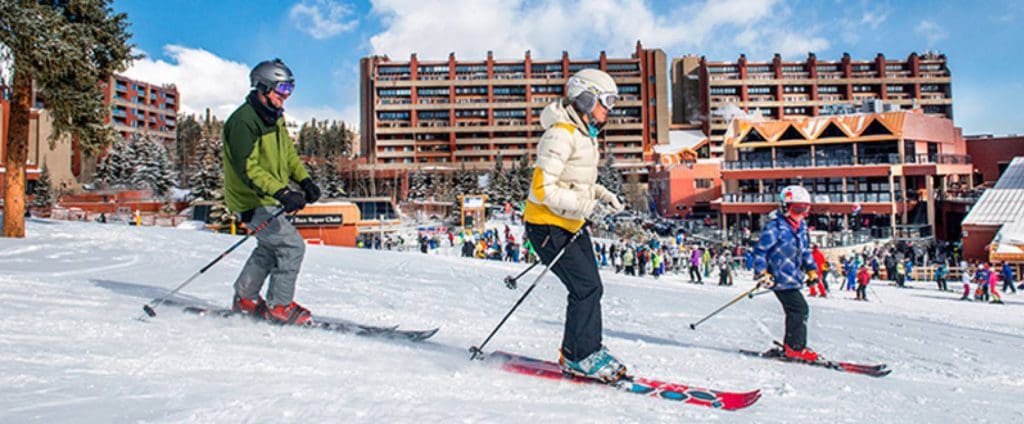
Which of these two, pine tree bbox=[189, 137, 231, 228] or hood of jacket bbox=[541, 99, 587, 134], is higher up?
pine tree bbox=[189, 137, 231, 228]

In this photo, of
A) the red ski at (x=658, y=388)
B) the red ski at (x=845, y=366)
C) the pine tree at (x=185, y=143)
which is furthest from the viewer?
the pine tree at (x=185, y=143)

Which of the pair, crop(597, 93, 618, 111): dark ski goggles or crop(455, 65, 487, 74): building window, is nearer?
crop(597, 93, 618, 111): dark ski goggles

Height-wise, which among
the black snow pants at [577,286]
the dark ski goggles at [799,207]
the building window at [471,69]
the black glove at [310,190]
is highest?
the building window at [471,69]

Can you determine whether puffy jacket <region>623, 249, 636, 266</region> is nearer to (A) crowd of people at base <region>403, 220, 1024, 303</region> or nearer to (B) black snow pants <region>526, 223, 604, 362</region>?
(A) crowd of people at base <region>403, 220, 1024, 303</region>

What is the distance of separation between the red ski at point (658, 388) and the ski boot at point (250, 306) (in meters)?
1.88

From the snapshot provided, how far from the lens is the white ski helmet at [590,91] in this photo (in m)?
3.45

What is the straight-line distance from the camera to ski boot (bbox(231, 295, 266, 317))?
439 cm

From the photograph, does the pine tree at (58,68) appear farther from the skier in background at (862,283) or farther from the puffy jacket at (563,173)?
the skier in background at (862,283)

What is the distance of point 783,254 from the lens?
191 inches

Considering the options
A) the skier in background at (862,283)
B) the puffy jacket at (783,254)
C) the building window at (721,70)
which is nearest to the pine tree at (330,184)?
the skier in background at (862,283)

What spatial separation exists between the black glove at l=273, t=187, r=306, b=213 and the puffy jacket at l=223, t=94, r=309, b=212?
48 millimetres

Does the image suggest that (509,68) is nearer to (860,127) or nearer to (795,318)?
(860,127)

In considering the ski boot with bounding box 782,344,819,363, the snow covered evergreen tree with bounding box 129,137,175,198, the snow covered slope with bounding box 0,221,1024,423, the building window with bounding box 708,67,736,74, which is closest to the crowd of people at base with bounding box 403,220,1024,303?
the snow covered slope with bounding box 0,221,1024,423

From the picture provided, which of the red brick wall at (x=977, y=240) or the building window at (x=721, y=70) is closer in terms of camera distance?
the red brick wall at (x=977, y=240)
